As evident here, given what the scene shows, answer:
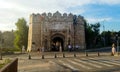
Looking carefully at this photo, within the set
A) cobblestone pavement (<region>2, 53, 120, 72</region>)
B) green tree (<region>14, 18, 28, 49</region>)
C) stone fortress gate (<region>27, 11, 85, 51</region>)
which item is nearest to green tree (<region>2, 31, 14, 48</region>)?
green tree (<region>14, 18, 28, 49</region>)

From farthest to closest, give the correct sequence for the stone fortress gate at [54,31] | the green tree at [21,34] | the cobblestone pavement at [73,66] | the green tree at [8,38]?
the green tree at [8,38], the green tree at [21,34], the stone fortress gate at [54,31], the cobblestone pavement at [73,66]

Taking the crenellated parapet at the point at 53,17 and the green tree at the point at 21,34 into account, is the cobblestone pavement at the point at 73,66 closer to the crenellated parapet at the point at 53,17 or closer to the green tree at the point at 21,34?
the crenellated parapet at the point at 53,17

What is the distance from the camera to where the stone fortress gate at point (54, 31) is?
62.3m

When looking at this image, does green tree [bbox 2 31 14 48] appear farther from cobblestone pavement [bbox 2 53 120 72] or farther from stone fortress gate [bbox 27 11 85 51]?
cobblestone pavement [bbox 2 53 120 72]

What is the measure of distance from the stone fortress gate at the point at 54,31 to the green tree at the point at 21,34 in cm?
1690

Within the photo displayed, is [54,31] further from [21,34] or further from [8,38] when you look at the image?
[8,38]

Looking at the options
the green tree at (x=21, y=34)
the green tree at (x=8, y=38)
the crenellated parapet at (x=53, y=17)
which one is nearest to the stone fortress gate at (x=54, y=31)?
the crenellated parapet at (x=53, y=17)

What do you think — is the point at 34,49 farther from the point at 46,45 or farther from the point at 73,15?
the point at 73,15

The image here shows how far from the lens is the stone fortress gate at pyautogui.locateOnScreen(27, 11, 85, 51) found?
62.3 m

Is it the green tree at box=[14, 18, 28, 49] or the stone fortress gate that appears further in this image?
the green tree at box=[14, 18, 28, 49]

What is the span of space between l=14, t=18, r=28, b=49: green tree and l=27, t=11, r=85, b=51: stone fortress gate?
16901 mm

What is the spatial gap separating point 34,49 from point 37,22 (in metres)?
5.90

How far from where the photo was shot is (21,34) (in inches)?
3191

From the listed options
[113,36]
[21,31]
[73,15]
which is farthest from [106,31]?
[73,15]
